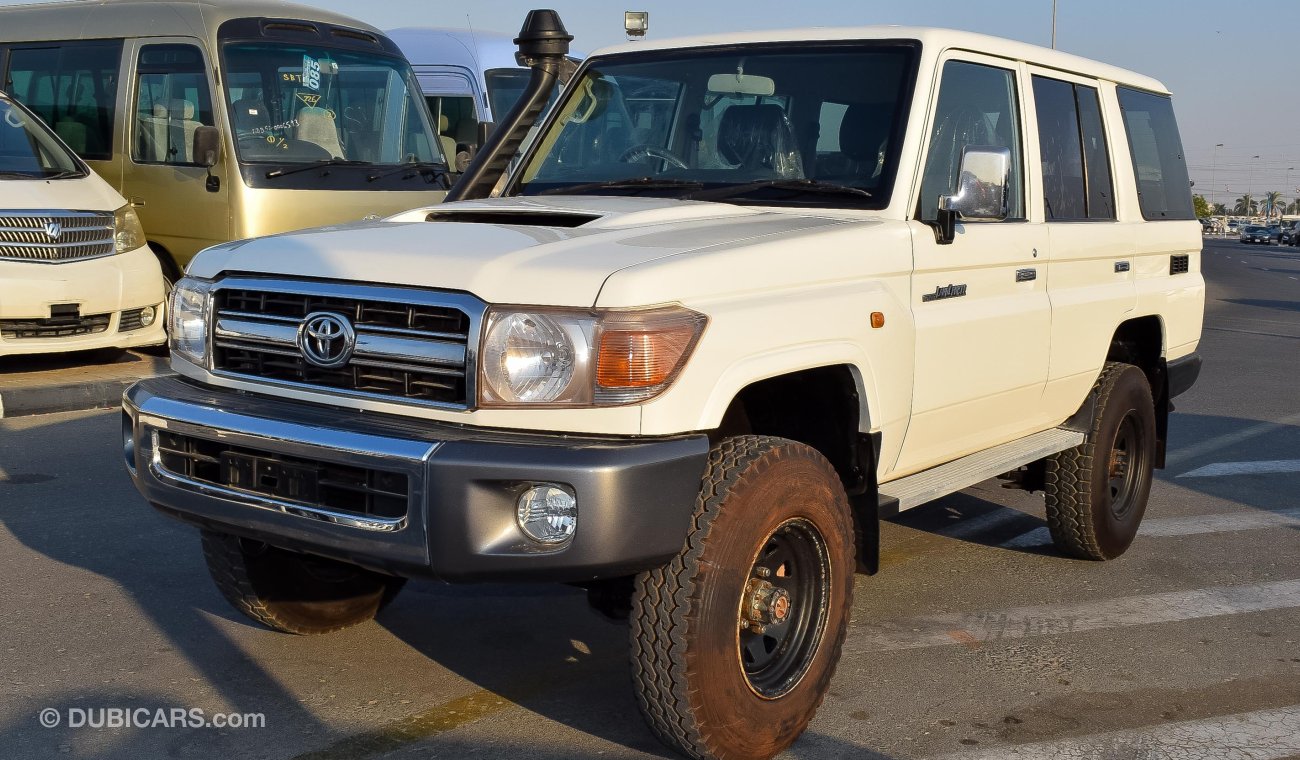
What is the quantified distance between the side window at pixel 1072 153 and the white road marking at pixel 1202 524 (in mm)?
1502

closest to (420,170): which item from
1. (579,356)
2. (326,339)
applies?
(326,339)

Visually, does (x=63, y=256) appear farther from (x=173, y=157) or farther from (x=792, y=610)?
(x=792, y=610)

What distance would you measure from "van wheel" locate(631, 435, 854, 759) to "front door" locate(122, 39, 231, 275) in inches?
317

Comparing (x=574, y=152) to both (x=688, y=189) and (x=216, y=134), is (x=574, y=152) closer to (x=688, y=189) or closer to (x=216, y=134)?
(x=688, y=189)

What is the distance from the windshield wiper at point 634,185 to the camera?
15.8ft

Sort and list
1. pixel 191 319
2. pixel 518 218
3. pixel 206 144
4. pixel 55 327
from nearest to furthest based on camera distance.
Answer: pixel 191 319 < pixel 518 218 < pixel 55 327 < pixel 206 144

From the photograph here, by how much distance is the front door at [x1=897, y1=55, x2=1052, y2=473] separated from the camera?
14.7 ft

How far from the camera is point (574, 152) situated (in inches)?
206

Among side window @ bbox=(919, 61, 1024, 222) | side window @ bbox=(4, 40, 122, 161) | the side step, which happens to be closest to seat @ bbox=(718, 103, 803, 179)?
side window @ bbox=(919, 61, 1024, 222)

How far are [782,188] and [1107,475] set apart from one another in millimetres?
2080

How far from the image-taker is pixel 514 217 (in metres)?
4.26

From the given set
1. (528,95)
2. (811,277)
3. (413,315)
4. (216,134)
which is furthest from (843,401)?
(216,134)

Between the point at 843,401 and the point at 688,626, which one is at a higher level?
the point at 843,401

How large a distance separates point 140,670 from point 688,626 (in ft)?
6.24
